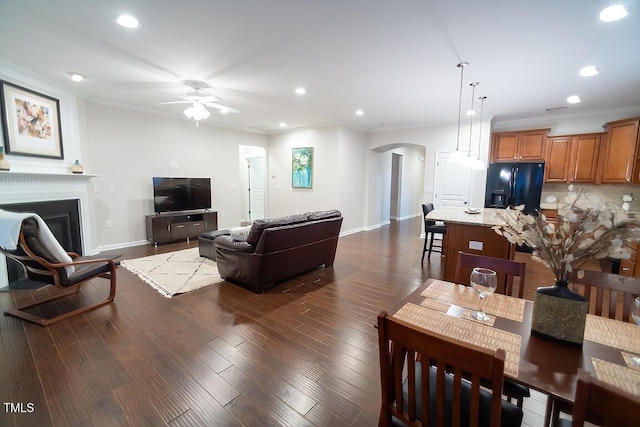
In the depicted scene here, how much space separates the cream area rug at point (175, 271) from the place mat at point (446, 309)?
9.46 ft

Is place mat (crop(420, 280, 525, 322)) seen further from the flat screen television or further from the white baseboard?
the white baseboard

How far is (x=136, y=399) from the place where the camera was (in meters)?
1.69

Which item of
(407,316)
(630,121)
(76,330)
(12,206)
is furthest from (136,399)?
(630,121)

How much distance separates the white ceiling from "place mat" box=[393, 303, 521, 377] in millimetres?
2232

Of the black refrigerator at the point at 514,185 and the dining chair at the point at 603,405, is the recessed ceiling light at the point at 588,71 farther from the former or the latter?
the dining chair at the point at 603,405

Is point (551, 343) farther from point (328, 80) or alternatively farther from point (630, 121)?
point (630, 121)

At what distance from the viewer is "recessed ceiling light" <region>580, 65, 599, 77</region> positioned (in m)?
3.14

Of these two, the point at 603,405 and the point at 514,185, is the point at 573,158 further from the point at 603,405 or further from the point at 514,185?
the point at 603,405

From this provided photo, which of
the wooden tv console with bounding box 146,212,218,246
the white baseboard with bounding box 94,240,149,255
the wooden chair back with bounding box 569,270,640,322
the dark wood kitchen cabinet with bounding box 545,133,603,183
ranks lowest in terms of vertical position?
the white baseboard with bounding box 94,240,149,255

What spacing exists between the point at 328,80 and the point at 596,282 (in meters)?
3.43

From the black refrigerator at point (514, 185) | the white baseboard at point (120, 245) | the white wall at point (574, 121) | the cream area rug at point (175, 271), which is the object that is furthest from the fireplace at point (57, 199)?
the white wall at point (574, 121)

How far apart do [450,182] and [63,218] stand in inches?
284

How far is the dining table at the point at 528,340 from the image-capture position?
91cm

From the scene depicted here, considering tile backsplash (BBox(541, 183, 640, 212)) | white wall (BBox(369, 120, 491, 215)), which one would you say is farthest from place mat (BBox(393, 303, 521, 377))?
white wall (BBox(369, 120, 491, 215))
